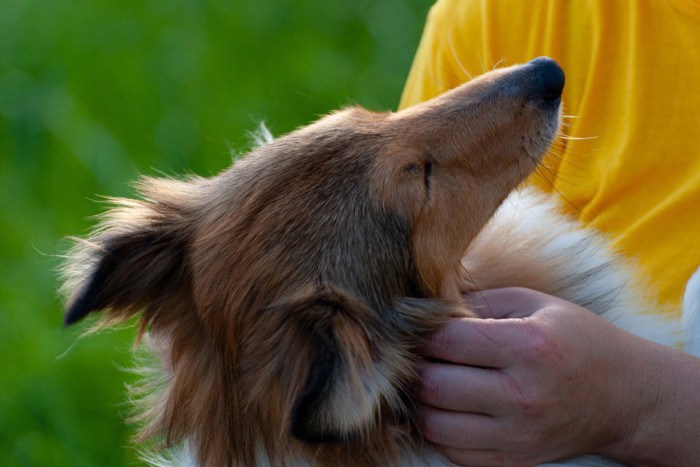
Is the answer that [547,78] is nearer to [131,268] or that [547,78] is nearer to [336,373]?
[336,373]

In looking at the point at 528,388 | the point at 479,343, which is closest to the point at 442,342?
the point at 479,343

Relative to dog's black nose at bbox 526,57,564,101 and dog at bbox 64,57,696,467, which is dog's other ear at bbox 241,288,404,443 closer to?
dog at bbox 64,57,696,467

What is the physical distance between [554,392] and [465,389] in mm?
184

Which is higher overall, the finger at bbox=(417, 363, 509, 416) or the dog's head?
the dog's head

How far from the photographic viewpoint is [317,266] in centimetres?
192

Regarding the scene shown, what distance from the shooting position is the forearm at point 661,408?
1948 millimetres

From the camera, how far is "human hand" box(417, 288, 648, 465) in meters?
1.87

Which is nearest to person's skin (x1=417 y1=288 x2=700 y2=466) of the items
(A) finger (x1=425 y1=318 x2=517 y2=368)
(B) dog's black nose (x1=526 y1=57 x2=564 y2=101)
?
(A) finger (x1=425 y1=318 x2=517 y2=368)

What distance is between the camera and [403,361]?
1.90 meters

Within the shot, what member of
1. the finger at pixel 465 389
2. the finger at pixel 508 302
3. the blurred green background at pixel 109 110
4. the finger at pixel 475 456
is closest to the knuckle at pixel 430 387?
the finger at pixel 465 389

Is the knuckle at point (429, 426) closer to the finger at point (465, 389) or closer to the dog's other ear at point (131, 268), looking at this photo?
the finger at point (465, 389)

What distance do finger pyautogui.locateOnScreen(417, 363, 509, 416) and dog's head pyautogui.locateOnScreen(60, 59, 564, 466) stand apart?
0.21ft

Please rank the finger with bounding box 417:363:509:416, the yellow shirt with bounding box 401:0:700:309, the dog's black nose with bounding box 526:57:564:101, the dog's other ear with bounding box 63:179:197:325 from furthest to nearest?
the yellow shirt with bounding box 401:0:700:309 < the dog's black nose with bounding box 526:57:564:101 < the dog's other ear with bounding box 63:179:197:325 < the finger with bounding box 417:363:509:416

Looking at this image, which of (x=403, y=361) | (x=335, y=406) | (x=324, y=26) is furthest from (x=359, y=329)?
(x=324, y=26)
